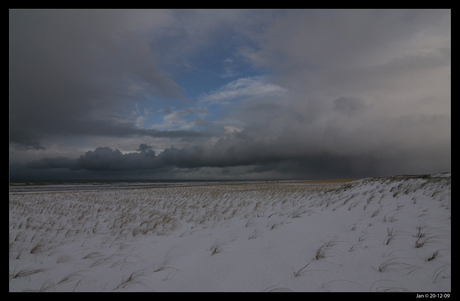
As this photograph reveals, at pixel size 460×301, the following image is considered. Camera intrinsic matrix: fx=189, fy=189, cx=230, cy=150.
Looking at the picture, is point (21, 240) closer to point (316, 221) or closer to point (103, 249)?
point (103, 249)

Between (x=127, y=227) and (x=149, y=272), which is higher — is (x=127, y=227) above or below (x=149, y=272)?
below

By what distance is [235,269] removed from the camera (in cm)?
350

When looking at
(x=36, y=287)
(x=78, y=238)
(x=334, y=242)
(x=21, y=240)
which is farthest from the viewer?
(x=78, y=238)

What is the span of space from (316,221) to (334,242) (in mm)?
2063
